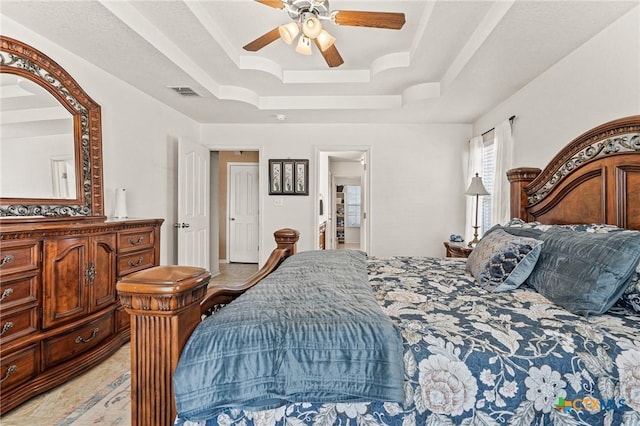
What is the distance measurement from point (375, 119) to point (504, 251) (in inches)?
119

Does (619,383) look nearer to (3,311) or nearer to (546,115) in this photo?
(546,115)

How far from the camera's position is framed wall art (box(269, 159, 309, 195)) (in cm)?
462

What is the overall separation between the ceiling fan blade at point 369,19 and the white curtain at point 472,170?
2.61 m

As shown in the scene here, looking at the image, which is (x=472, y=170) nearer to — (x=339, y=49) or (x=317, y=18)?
(x=339, y=49)

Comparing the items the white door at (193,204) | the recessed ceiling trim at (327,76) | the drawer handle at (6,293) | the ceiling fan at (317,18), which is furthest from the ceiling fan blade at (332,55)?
the drawer handle at (6,293)

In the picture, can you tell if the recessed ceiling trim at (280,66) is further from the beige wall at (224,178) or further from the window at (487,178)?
the beige wall at (224,178)

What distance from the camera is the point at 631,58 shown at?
6.12ft

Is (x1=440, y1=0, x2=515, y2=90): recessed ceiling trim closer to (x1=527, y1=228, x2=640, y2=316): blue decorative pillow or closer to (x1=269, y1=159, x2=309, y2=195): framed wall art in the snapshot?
(x1=527, y1=228, x2=640, y2=316): blue decorative pillow


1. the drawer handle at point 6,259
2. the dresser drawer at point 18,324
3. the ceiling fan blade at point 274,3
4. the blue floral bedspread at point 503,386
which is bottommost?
the dresser drawer at point 18,324

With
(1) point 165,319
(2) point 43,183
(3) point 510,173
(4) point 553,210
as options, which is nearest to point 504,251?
(4) point 553,210

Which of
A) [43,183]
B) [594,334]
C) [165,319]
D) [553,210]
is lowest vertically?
[594,334]

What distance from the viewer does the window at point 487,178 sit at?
12.6ft

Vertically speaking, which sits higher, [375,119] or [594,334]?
[375,119]

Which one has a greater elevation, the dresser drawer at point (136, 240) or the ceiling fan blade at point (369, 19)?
the ceiling fan blade at point (369, 19)
